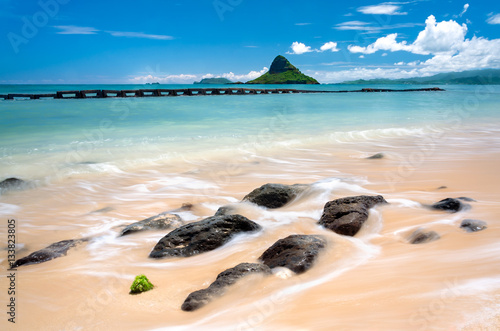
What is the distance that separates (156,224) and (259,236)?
1.69m

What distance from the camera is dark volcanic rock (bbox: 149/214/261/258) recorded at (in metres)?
4.56

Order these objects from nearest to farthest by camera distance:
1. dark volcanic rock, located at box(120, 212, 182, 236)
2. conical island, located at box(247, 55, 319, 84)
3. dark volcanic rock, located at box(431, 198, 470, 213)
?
dark volcanic rock, located at box(431, 198, 470, 213) → dark volcanic rock, located at box(120, 212, 182, 236) → conical island, located at box(247, 55, 319, 84)

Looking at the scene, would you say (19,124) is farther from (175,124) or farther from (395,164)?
(395,164)

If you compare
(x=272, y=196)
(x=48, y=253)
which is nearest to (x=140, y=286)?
(x=48, y=253)

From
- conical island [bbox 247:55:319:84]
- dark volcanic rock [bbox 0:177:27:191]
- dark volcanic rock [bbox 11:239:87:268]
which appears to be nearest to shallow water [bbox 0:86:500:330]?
dark volcanic rock [bbox 11:239:87:268]

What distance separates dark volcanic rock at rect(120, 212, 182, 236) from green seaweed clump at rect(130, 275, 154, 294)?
1.72 metres

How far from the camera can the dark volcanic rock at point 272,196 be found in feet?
20.2

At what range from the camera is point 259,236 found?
5.00 meters

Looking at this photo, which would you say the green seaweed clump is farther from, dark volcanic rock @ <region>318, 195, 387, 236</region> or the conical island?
the conical island

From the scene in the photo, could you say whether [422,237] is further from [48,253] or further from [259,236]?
[48,253]

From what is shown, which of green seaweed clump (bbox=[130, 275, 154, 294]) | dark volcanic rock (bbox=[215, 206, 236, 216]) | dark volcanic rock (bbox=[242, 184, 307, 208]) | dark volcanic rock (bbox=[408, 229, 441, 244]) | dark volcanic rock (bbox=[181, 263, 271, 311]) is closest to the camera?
dark volcanic rock (bbox=[181, 263, 271, 311])

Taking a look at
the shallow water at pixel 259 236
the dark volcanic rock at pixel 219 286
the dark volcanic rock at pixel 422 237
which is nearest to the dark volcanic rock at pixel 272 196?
the shallow water at pixel 259 236

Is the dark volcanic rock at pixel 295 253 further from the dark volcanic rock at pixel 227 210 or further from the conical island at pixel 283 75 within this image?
the conical island at pixel 283 75

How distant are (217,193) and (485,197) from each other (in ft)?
16.2
